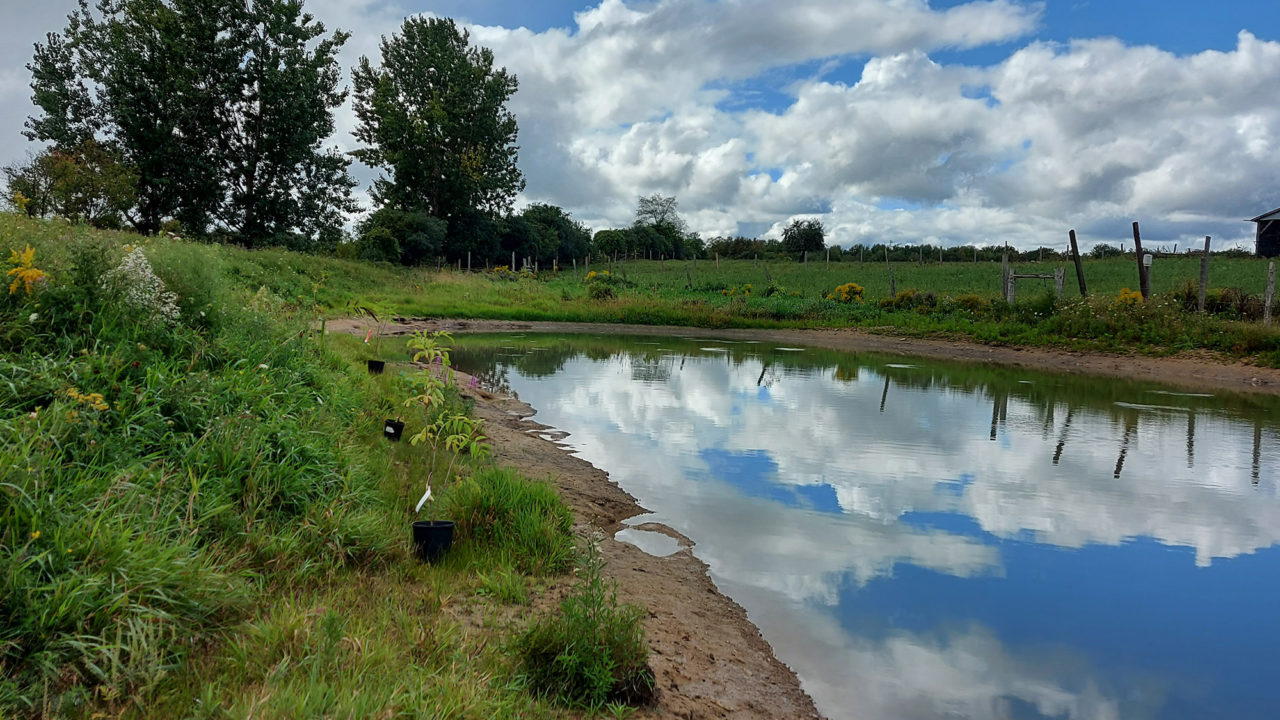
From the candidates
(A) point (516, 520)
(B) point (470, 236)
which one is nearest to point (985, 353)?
(A) point (516, 520)

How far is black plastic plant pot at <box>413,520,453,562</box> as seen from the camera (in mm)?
4172

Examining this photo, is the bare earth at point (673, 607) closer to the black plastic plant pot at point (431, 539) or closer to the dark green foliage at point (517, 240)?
the black plastic plant pot at point (431, 539)

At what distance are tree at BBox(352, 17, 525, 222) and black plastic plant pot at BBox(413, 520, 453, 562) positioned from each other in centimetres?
4290

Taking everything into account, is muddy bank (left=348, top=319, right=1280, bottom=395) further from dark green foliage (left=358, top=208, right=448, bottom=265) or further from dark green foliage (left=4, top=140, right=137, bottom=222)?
dark green foliage (left=358, top=208, right=448, bottom=265)

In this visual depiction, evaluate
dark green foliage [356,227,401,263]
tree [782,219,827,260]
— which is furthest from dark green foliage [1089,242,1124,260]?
dark green foliage [356,227,401,263]

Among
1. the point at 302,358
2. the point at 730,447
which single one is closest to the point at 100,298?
the point at 302,358

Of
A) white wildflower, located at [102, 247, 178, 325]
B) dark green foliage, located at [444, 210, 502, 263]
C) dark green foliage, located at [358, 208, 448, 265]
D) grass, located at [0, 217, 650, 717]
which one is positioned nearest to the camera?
grass, located at [0, 217, 650, 717]

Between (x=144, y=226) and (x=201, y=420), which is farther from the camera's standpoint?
(x=144, y=226)

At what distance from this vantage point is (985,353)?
69.2 ft

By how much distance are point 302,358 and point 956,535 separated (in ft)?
19.6

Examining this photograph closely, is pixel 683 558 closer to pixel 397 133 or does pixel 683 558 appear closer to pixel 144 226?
pixel 144 226

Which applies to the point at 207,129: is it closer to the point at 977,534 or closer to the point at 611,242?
the point at 977,534

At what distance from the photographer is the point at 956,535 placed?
6156mm

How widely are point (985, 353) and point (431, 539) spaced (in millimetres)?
20398
